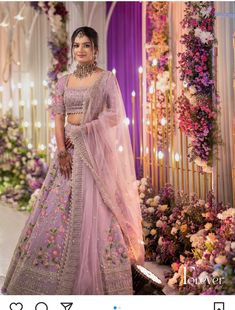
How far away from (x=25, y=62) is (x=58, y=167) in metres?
5.58

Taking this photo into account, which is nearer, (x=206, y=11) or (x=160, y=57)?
(x=206, y=11)

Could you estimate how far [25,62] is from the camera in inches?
371

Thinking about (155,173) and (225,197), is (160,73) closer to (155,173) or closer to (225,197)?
(155,173)

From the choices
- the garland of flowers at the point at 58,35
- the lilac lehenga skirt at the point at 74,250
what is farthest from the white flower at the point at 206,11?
the garland of flowers at the point at 58,35

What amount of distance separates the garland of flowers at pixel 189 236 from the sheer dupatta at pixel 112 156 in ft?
1.42

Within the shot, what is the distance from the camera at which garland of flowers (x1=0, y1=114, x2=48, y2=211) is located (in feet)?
25.5

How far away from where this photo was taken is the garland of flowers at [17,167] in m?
7.79

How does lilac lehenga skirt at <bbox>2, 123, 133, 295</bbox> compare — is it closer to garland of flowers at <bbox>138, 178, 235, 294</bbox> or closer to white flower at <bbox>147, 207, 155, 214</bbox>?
garland of flowers at <bbox>138, 178, 235, 294</bbox>

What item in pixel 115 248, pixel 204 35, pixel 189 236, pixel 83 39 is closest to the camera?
pixel 115 248

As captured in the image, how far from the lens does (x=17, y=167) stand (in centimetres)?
800

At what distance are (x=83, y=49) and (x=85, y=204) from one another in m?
0.98

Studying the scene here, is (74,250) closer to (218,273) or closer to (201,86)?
(218,273)

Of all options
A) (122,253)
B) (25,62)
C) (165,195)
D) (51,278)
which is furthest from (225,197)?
(25,62)
